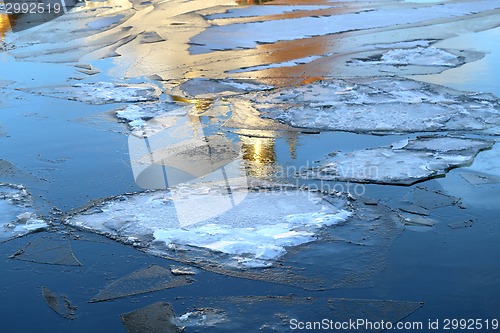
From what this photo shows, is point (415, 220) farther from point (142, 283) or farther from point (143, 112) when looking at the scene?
point (143, 112)

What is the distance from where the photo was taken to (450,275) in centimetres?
506

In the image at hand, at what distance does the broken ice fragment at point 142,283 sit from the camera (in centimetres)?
502

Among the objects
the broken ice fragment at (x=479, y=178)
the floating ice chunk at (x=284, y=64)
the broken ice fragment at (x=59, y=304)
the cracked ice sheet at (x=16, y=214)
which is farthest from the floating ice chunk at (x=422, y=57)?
the broken ice fragment at (x=59, y=304)

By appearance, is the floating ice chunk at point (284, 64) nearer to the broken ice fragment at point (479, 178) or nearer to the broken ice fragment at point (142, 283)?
the broken ice fragment at point (479, 178)

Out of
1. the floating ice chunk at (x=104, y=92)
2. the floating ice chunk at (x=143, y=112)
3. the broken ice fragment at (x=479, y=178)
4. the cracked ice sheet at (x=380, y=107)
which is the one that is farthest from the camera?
the floating ice chunk at (x=104, y=92)

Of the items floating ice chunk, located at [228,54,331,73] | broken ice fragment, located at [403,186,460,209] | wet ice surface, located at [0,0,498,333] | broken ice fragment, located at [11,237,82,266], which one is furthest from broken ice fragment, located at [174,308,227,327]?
floating ice chunk, located at [228,54,331,73]

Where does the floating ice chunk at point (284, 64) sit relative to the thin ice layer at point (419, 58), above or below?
above

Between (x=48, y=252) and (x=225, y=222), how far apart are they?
1415 millimetres

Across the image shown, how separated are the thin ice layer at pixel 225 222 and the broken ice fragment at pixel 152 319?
0.73 m

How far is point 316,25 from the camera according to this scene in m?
15.3

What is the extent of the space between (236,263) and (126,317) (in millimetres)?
952

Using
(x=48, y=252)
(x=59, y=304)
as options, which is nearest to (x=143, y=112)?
(x=48, y=252)

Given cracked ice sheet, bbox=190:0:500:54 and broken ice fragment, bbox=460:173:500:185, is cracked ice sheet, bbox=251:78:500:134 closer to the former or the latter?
broken ice fragment, bbox=460:173:500:185

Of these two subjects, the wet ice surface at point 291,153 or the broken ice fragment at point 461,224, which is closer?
the wet ice surface at point 291,153
